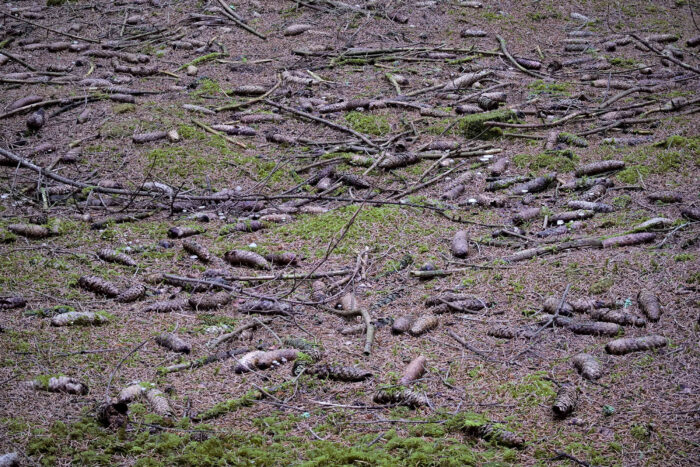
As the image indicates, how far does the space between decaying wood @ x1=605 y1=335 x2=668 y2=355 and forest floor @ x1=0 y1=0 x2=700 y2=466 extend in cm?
2

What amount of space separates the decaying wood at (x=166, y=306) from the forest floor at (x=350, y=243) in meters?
0.03

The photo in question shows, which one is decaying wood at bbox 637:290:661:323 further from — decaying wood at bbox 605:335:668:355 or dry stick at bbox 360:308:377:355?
dry stick at bbox 360:308:377:355

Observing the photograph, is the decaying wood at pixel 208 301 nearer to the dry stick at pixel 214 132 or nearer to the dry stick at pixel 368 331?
the dry stick at pixel 368 331

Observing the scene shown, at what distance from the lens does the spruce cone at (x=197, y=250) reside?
20.7 feet

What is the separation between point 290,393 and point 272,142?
5805 mm

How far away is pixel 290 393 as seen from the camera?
418cm

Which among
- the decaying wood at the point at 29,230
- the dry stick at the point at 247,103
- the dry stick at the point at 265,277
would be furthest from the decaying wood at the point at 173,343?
the dry stick at the point at 247,103

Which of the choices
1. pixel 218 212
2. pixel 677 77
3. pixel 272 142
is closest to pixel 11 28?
pixel 272 142

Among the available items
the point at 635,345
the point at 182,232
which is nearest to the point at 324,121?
the point at 182,232

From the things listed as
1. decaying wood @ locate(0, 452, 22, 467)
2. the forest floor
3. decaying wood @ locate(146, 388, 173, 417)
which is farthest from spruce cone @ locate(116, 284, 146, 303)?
decaying wood @ locate(0, 452, 22, 467)

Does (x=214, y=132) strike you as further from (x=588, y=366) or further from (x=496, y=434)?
(x=496, y=434)

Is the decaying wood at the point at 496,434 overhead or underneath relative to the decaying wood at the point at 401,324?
overhead

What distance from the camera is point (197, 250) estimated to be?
6.36 m

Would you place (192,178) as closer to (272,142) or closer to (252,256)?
(272,142)
